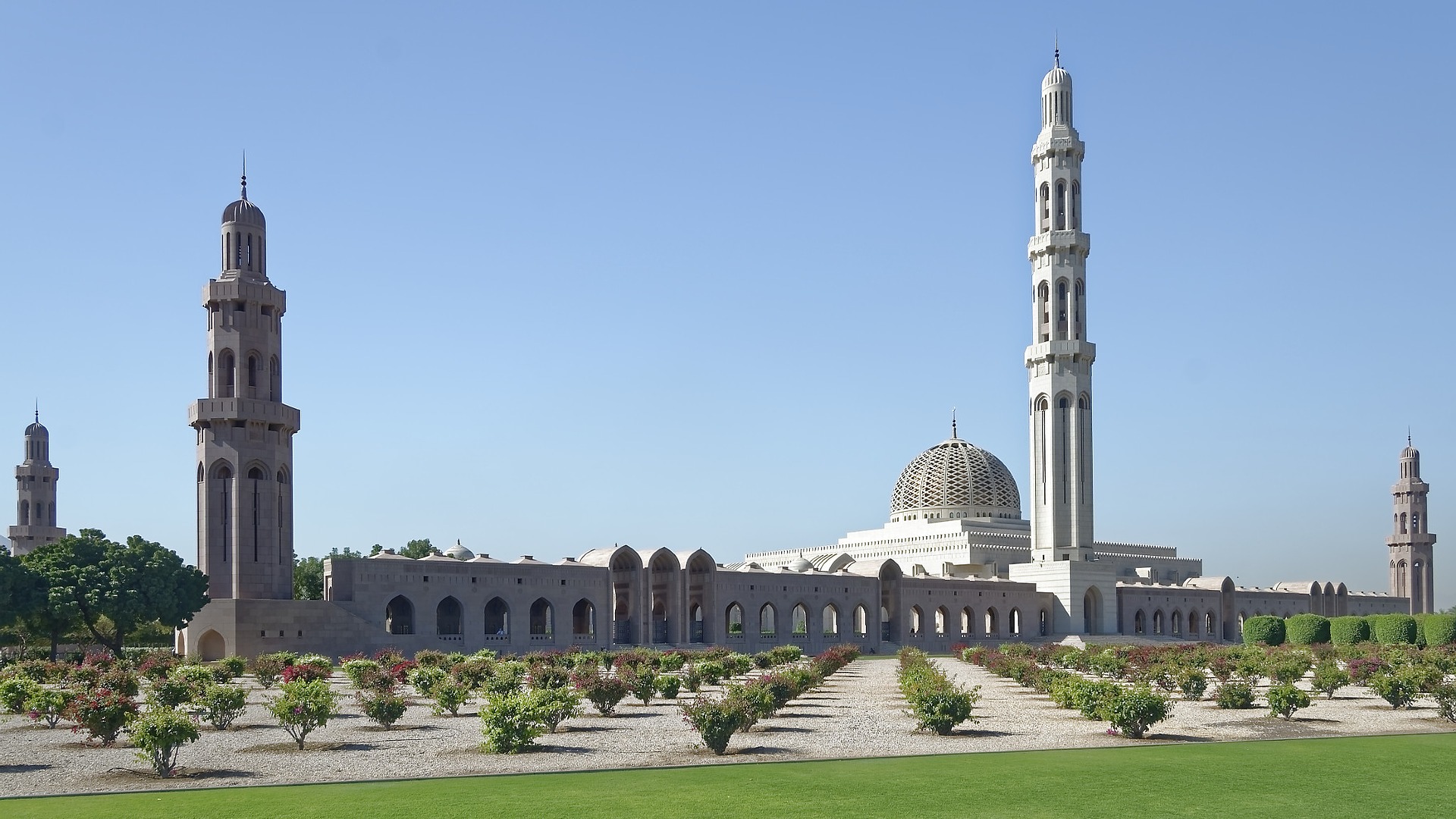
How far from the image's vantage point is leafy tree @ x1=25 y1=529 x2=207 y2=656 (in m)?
39.3

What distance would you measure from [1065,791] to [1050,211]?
54715 millimetres

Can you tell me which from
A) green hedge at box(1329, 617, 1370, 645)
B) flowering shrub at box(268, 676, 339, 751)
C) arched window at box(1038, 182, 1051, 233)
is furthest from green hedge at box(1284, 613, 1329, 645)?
flowering shrub at box(268, 676, 339, 751)

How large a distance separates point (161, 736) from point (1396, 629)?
46492 millimetres

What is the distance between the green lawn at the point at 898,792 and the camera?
12820mm

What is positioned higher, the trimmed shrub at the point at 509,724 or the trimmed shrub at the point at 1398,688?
the trimmed shrub at the point at 509,724

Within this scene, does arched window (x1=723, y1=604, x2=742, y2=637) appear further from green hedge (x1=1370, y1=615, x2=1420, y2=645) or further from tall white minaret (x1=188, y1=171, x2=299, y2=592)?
green hedge (x1=1370, y1=615, x2=1420, y2=645)

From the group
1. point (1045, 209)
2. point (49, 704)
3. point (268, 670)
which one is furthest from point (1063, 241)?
point (49, 704)

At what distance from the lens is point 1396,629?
1987 inches

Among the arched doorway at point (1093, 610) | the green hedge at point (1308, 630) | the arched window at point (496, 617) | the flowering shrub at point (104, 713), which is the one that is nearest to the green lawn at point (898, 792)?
the flowering shrub at point (104, 713)

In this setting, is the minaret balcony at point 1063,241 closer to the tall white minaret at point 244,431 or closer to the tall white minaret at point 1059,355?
the tall white minaret at point 1059,355

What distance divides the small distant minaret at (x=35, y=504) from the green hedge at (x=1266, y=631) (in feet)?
182

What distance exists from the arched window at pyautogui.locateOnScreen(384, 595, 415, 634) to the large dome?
36839mm

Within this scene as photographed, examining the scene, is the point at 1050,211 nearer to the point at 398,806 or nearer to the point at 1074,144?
the point at 1074,144

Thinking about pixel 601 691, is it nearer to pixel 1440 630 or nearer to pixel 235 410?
pixel 235 410
